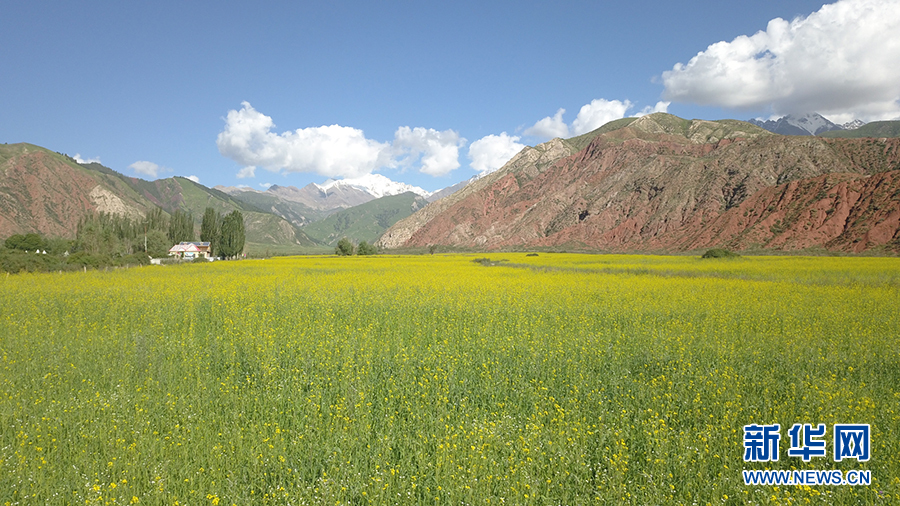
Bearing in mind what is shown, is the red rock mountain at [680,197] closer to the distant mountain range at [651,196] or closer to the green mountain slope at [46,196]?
the distant mountain range at [651,196]

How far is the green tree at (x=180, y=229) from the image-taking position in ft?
336

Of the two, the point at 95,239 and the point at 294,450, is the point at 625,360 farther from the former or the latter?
the point at 95,239

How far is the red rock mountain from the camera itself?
64.2 m

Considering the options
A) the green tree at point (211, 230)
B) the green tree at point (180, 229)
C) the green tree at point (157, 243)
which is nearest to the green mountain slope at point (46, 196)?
the green tree at point (180, 229)

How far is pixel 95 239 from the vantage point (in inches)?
2862

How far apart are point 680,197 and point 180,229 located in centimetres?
12423

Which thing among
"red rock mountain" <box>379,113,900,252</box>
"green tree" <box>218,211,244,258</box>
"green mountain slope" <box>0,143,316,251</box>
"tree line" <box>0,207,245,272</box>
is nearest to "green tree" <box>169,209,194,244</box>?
"tree line" <box>0,207,245,272</box>

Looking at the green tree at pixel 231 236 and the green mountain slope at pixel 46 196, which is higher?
the green mountain slope at pixel 46 196

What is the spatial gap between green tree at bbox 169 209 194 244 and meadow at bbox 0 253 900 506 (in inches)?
4122

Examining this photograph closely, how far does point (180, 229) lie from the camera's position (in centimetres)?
10369

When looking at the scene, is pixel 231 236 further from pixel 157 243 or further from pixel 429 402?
pixel 429 402

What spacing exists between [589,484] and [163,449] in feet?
17.1

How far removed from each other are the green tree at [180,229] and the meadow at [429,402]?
105 m

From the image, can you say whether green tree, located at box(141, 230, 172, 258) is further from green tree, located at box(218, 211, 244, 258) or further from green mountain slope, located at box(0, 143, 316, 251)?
green mountain slope, located at box(0, 143, 316, 251)
